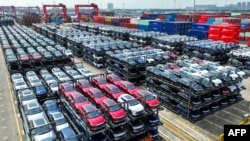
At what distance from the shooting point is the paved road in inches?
851

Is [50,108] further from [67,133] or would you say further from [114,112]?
[114,112]

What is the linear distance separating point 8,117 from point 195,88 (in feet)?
Answer: 69.3

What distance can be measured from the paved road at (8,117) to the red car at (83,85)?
7.36 metres

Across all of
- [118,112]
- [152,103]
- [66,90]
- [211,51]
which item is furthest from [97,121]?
[211,51]

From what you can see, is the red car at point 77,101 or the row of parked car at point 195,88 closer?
the red car at point 77,101

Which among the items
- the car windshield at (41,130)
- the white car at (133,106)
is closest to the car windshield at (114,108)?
the white car at (133,106)

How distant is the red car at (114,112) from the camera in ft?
58.0

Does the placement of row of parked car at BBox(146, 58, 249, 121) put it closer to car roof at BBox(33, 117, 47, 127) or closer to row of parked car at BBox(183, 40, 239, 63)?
row of parked car at BBox(183, 40, 239, 63)

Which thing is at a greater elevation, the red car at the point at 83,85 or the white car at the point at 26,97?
the red car at the point at 83,85

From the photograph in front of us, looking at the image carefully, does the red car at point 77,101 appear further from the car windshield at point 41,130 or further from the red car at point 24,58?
the red car at point 24,58

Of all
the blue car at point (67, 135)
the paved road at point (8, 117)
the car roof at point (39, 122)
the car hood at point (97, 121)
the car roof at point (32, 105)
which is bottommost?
the paved road at point (8, 117)

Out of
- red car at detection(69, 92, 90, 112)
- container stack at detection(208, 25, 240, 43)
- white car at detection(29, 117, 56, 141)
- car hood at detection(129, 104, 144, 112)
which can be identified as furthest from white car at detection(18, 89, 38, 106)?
container stack at detection(208, 25, 240, 43)

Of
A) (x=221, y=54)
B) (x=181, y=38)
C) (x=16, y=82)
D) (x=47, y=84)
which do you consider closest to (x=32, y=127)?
(x=47, y=84)

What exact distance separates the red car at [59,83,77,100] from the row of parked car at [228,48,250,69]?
102 feet
